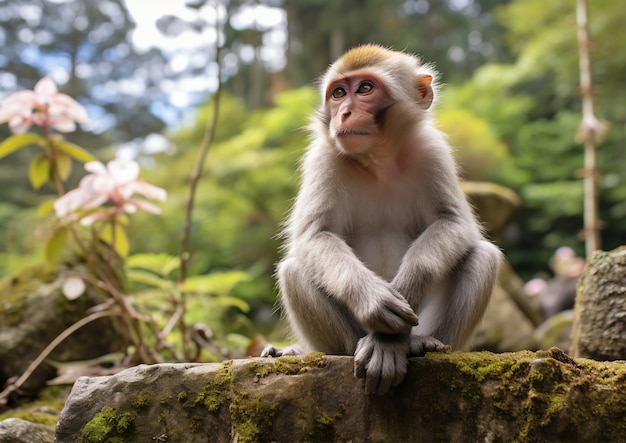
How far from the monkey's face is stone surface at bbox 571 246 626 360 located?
4.97 feet

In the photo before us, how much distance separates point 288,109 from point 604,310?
37.9ft

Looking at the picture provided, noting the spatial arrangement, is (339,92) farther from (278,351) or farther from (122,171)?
(122,171)

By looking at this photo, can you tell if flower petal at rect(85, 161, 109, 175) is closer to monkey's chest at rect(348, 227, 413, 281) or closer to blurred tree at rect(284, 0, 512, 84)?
monkey's chest at rect(348, 227, 413, 281)

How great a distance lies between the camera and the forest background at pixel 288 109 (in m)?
13.4

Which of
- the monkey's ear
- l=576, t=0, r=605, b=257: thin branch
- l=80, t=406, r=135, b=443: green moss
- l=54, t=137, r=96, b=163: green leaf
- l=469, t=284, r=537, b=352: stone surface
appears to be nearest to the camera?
l=80, t=406, r=135, b=443: green moss

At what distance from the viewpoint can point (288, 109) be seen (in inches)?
569

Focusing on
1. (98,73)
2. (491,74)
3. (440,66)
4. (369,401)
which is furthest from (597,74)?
(369,401)

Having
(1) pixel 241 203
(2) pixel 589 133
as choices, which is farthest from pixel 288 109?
(2) pixel 589 133

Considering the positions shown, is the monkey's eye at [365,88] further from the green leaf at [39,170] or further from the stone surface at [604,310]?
the green leaf at [39,170]

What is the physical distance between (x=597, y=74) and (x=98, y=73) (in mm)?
13116

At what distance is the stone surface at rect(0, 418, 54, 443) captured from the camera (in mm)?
2986

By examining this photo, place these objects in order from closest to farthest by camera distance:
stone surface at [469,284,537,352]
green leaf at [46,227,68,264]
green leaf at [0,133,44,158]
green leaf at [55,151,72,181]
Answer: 1. green leaf at [0,133,44,158]
2. green leaf at [46,227,68,264]
3. green leaf at [55,151,72,181]
4. stone surface at [469,284,537,352]

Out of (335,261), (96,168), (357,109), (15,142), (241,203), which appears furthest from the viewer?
(241,203)

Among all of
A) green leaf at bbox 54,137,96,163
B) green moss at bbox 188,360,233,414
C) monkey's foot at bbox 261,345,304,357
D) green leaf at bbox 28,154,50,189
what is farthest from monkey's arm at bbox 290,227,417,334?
green leaf at bbox 28,154,50,189
